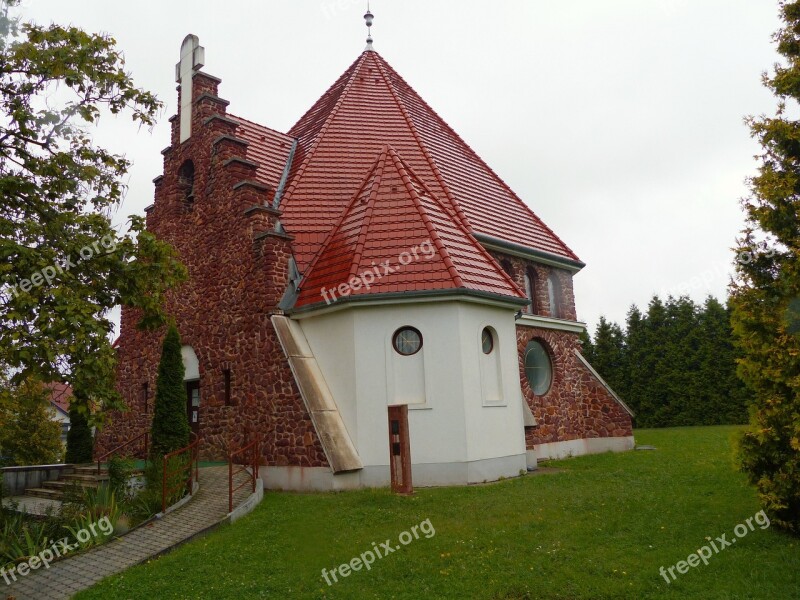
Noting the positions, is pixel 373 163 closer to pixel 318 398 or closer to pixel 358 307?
pixel 358 307

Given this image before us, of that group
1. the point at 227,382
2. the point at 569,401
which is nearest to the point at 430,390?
the point at 227,382

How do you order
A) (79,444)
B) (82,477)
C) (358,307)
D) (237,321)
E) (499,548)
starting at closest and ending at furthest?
(499,548) → (358,307) → (82,477) → (237,321) → (79,444)

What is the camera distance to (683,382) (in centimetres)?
2798

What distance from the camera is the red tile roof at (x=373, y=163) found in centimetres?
1525

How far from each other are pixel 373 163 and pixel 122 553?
36.8ft

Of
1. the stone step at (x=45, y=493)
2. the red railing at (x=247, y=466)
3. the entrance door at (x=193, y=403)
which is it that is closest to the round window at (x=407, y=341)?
the red railing at (x=247, y=466)

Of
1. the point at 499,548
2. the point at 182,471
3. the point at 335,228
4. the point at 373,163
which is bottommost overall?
the point at 499,548

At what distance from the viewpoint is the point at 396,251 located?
41.8ft

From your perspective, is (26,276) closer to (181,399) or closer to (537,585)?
(181,399)

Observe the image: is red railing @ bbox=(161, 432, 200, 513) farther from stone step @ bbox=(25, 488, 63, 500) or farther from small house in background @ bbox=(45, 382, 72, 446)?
stone step @ bbox=(25, 488, 63, 500)

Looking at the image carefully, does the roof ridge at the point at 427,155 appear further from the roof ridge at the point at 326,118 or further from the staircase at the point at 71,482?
the staircase at the point at 71,482

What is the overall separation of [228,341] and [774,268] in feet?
36.6

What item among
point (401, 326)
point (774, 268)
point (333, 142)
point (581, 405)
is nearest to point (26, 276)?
point (401, 326)

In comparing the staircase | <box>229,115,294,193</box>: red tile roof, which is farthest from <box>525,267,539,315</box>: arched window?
the staircase
